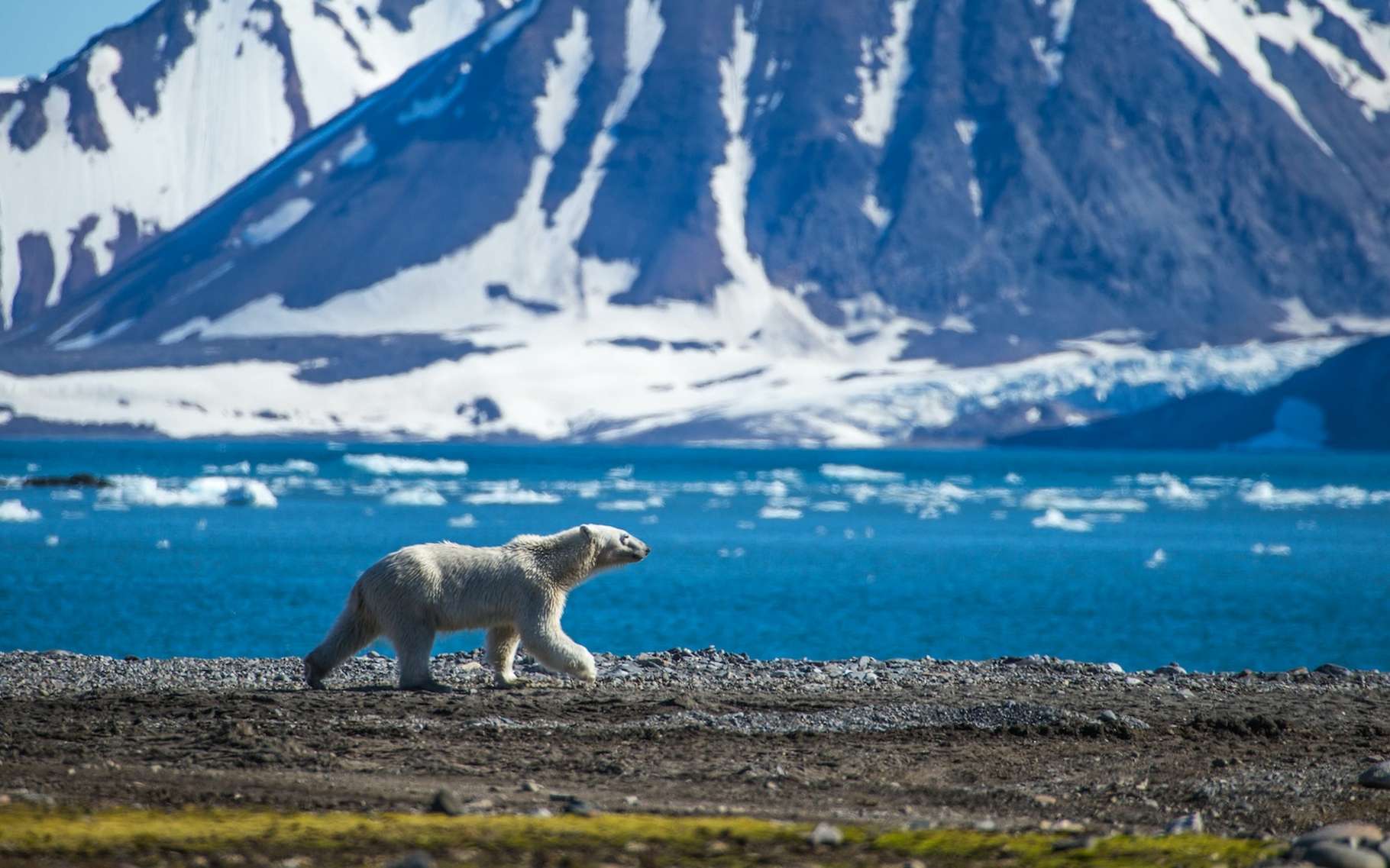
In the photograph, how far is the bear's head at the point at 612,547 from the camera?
17.3 m

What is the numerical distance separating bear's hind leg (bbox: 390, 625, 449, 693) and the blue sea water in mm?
9270

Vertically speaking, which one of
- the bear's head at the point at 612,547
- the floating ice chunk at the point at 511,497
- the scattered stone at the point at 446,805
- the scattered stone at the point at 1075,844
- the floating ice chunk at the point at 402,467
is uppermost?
the floating ice chunk at the point at 402,467

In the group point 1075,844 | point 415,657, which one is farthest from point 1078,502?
point 1075,844

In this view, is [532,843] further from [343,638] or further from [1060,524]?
[1060,524]

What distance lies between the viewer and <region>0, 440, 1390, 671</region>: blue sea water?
3706cm

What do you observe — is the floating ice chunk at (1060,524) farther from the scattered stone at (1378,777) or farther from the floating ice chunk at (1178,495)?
the scattered stone at (1378,777)

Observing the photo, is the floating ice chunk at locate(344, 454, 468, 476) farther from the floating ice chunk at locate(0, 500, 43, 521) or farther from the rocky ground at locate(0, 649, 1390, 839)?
the rocky ground at locate(0, 649, 1390, 839)

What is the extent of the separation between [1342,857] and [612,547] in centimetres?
906

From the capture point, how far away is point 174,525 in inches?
2687

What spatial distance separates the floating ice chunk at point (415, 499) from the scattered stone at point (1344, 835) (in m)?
76.1

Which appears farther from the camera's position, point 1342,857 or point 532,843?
point 532,843

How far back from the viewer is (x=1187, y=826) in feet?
35.8

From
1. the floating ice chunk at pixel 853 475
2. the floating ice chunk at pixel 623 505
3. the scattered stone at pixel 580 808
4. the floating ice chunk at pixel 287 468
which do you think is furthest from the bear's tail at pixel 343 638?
the floating ice chunk at pixel 287 468

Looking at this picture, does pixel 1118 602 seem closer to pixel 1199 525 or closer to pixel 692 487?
pixel 1199 525
